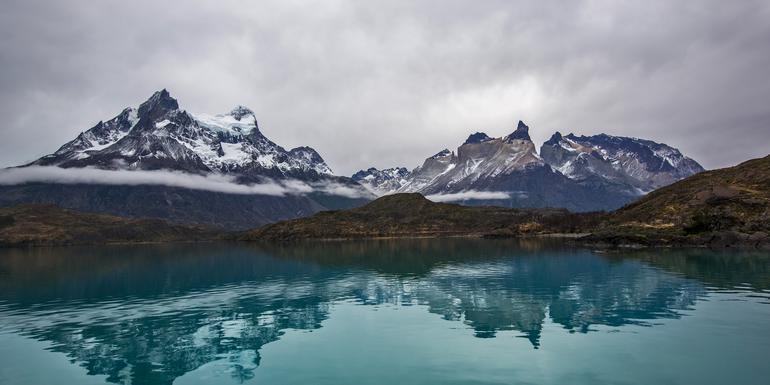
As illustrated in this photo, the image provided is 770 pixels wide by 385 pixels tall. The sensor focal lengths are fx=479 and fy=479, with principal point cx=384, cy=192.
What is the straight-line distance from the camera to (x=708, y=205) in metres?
196

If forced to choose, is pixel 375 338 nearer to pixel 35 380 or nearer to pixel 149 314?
pixel 35 380

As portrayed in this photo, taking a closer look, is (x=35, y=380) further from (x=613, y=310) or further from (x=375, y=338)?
(x=613, y=310)

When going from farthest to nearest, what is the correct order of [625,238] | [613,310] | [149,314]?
1. [625,238]
2. [149,314]
3. [613,310]

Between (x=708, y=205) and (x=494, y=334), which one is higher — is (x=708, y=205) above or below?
above

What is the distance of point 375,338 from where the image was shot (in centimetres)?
5028

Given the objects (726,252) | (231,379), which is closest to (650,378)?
(231,379)

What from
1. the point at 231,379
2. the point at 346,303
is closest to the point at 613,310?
the point at 346,303

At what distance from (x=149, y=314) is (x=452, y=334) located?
44.9 m

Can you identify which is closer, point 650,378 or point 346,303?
point 650,378

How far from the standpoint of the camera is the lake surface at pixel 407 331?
38094mm

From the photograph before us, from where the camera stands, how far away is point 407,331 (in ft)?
173

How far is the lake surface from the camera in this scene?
38.1 metres

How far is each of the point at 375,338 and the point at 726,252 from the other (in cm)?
14051

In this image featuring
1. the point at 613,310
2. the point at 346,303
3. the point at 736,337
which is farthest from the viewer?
the point at 346,303
